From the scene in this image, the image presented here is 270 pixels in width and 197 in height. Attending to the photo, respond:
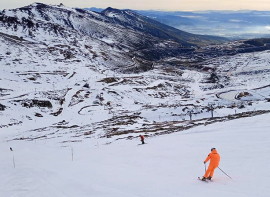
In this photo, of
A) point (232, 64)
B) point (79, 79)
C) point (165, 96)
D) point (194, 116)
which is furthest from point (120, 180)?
point (232, 64)

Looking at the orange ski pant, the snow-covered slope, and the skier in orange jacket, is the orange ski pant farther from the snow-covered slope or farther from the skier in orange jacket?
the snow-covered slope

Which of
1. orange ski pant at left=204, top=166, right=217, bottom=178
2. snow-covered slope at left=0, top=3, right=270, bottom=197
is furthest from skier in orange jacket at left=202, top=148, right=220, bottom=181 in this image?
snow-covered slope at left=0, top=3, right=270, bottom=197

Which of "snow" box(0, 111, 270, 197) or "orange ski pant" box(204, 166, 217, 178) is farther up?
"orange ski pant" box(204, 166, 217, 178)

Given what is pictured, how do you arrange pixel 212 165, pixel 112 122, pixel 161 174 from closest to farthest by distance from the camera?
pixel 212 165 → pixel 161 174 → pixel 112 122

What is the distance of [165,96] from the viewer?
88312 mm

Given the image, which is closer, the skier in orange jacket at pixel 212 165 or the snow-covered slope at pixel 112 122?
the skier in orange jacket at pixel 212 165

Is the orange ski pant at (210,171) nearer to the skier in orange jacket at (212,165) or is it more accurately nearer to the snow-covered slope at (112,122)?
the skier in orange jacket at (212,165)

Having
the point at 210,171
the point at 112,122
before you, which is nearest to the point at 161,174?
the point at 210,171

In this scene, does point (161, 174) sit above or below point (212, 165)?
below

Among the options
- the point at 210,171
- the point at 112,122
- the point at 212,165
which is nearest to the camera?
the point at 212,165

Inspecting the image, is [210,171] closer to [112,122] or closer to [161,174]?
[161,174]

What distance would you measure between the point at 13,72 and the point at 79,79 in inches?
951

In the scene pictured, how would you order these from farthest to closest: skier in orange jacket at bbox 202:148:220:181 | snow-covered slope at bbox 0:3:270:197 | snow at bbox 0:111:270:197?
snow-covered slope at bbox 0:3:270:197 → skier in orange jacket at bbox 202:148:220:181 → snow at bbox 0:111:270:197

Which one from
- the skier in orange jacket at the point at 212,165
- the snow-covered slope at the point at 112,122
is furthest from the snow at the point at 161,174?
the skier in orange jacket at the point at 212,165
